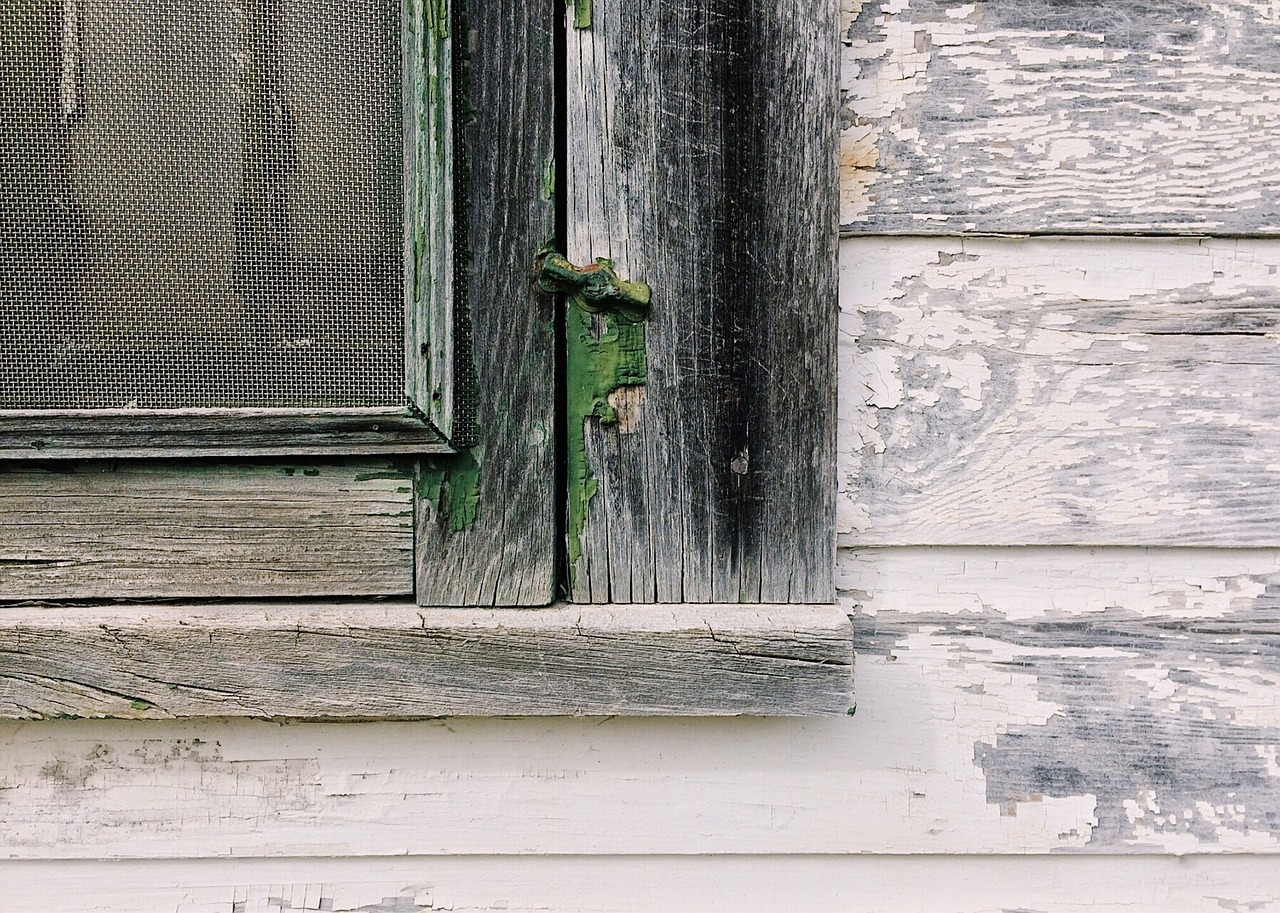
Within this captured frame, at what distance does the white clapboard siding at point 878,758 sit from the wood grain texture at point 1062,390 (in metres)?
0.03

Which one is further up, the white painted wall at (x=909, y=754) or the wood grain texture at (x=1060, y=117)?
the wood grain texture at (x=1060, y=117)

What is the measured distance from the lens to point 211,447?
0.59 metres

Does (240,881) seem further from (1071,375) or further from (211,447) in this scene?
(1071,375)

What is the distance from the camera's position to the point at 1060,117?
62 cm

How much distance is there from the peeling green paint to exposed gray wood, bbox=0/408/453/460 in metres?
0.10

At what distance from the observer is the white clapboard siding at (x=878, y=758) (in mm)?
625

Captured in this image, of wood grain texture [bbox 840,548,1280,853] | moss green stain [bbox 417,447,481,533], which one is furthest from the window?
wood grain texture [bbox 840,548,1280,853]

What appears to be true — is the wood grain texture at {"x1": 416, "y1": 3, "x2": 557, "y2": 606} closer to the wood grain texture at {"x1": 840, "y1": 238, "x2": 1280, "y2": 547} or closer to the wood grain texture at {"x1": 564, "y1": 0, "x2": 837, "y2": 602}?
the wood grain texture at {"x1": 564, "y1": 0, "x2": 837, "y2": 602}

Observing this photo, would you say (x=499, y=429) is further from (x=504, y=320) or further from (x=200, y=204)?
(x=200, y=204)

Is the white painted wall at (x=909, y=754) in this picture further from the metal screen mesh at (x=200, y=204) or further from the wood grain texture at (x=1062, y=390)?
the metal screen mesh at (x=200, y=204)

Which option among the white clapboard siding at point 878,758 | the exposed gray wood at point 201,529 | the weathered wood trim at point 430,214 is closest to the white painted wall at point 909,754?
the white clapboard siding at point 878,758

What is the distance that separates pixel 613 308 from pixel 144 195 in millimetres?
333

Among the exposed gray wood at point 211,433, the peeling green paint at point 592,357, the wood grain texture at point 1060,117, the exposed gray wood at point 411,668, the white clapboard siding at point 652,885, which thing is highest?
the wood grain texture at point 1060,117

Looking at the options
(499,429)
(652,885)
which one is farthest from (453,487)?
(652,885)
